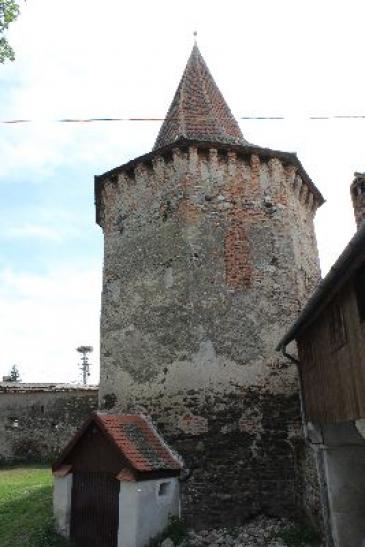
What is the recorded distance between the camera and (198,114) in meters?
14.1

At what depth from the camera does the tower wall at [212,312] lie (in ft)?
32.0

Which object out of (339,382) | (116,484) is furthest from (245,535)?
(339,382)

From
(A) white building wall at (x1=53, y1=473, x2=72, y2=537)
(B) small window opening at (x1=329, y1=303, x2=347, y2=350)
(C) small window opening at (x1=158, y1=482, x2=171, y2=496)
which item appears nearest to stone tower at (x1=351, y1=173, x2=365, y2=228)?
(B) small window opening at (x1=329, y1=303, x2=347, y2=350)

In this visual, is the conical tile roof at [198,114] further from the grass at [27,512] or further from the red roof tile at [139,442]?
the grass at [27,512]

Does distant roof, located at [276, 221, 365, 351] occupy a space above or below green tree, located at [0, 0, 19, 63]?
below

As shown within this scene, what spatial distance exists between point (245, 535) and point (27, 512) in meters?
5.37

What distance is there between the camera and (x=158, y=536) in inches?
348

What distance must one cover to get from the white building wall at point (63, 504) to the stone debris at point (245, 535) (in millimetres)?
2489

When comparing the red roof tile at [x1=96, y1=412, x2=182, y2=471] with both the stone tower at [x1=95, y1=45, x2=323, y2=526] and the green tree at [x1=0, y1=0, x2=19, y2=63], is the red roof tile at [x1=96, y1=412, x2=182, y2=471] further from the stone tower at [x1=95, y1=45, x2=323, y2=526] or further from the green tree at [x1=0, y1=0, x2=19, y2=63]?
the green tree at [x1=0, y1=0, x2=19, y2=63]

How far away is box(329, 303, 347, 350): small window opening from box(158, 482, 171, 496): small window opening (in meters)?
4.54

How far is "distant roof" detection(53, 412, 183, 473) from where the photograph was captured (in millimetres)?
9125

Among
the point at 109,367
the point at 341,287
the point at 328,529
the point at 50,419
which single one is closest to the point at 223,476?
the point at 328,529

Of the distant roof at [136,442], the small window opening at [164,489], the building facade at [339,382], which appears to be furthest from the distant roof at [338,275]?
the small window opening at [164,489]

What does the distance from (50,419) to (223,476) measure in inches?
481
